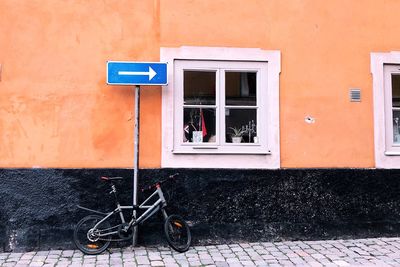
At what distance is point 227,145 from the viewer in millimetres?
7562

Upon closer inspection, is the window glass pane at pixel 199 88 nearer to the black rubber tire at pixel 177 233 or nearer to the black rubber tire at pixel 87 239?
the black rubber tire at pixel 177 233

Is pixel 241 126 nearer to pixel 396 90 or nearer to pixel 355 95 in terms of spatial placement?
pixel 355 95

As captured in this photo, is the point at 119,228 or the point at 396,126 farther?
the point at 396,126

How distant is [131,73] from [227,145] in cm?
182

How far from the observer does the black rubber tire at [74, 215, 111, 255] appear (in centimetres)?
683

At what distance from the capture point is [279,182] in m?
7.59

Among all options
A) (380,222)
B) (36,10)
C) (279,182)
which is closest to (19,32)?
(36,10)

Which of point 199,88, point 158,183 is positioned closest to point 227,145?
point 199,88

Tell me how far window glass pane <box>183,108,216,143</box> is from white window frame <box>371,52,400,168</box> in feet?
8.56

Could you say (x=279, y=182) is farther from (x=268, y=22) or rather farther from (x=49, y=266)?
(x=49, y=266)

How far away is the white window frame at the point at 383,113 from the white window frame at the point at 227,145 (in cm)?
160

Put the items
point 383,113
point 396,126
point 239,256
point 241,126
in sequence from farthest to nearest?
1. point 396,126
2. point 383,113
3. point 241,126
4. point 239,256

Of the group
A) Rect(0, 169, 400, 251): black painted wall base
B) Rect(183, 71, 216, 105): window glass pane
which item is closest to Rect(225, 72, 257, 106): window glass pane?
Rect(183, 71, 216, 105): window glass pane

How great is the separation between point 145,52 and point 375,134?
383 centimetres
